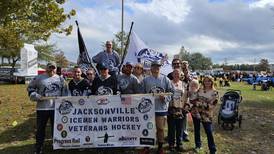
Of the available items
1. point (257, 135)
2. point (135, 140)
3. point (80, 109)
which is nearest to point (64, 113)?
point (80, 109)

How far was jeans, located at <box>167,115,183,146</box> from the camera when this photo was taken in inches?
344

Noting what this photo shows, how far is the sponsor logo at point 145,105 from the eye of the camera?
8109mm

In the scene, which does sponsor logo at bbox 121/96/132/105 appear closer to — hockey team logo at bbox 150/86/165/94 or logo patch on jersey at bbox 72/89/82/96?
hockey team logo at bbox 150/86/165/94

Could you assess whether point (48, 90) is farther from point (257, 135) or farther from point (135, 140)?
point (257, 135)

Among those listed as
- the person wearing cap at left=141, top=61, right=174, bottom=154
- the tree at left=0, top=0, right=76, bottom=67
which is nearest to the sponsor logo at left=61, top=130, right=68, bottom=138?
the person wearing cap at left=141, top=61, right=174, bottom=154

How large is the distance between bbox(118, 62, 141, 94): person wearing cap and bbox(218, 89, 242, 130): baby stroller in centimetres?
466

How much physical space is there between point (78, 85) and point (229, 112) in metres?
5.52

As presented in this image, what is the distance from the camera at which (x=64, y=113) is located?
8.24 m

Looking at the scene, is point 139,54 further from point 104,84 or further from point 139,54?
point 104,84

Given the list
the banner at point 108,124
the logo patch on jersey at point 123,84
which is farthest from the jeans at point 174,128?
the logo patch on jersey at point 123,84

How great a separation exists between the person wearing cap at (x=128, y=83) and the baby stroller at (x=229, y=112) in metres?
4.66

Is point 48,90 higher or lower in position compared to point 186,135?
higher

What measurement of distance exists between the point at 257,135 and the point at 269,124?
210 centimetres

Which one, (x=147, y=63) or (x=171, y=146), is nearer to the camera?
(x=171, y=146)
